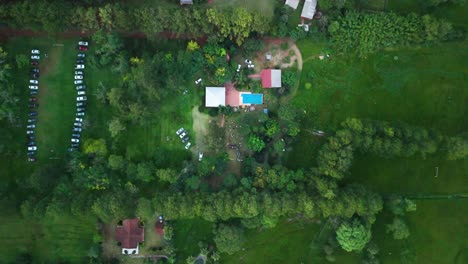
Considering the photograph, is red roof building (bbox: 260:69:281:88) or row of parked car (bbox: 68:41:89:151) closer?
row of parked car (bbox: 68:41:89:151)

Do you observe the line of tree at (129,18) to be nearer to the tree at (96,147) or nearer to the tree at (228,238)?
the tree at (96,147)

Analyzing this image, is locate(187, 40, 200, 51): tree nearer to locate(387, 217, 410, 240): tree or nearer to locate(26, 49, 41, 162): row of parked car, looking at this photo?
locate(26, 49, 41, 162): row of parked car

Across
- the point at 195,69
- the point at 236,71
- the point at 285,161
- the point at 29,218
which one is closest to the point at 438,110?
the point at 285,161

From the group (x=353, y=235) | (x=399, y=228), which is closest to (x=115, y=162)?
(x=353, y=235)

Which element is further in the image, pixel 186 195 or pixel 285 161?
pixel 285 161

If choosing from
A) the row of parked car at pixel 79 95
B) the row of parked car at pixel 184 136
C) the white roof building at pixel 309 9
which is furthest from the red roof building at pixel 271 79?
the row of parked car at pixel 79 95

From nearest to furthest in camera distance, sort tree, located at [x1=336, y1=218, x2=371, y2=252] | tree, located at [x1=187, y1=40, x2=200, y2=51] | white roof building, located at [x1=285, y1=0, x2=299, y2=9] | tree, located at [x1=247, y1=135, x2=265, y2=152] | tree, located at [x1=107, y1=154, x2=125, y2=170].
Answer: tree, located at [x1=336, y1=218, x2=371, y2=252], tree, located at [x1=107, y1=154, x2=125, y2=170], tree, located at [x1=187, y1=40, x2=200, y2=51], tree, located at [x1=247, y1=135, x2=265, y2=152], white roof building, located at [x1=285, y1=0, x2=299, y2=9]

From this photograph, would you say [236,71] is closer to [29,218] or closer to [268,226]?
[268,226]

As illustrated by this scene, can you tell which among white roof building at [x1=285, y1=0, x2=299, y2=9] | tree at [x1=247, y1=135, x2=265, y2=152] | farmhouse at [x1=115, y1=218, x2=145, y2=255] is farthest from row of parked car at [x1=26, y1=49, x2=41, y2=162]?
white roof building at [x1=285, y1=0, x2=299, y2=9]
